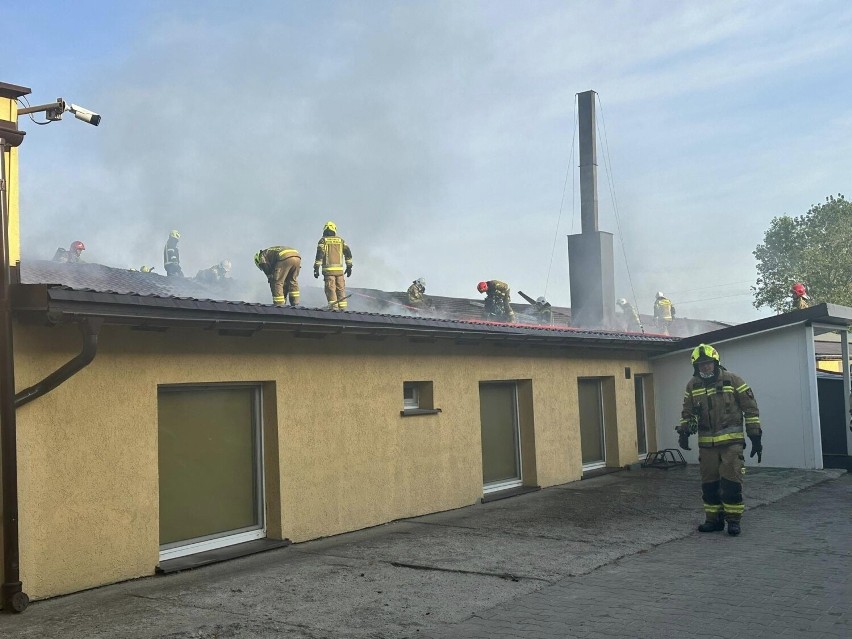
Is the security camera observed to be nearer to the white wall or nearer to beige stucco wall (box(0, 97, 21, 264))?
beige stucco wall (box(0, 97, 21, 264))

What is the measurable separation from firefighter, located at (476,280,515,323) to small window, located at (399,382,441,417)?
37.1ft

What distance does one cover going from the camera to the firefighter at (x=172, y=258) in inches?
694

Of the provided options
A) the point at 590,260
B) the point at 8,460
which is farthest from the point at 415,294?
the point at 8,460

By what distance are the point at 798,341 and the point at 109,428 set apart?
1140cm

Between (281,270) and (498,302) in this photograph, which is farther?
(498,302)

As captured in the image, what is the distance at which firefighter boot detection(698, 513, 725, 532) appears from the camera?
28.6ft

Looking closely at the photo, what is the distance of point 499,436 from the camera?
12.1 metres

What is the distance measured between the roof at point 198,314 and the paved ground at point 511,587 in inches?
82.8

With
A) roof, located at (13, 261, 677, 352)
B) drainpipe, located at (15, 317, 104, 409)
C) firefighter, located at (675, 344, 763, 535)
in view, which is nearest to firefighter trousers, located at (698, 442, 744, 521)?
firefighter, located at (675, 344, 763, 535)

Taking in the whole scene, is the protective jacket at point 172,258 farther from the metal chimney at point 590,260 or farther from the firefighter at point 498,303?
the metal chimney at point 590,260

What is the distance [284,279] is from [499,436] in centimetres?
470

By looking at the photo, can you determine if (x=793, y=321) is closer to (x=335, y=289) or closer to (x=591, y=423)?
(x=591, y=423)

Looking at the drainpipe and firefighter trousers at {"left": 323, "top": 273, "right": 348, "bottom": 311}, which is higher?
firefighter trousers at {"left": 323, "top": 273, "right": 348, "bottom": 311}

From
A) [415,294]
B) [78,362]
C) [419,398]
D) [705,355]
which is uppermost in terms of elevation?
[415,294]
